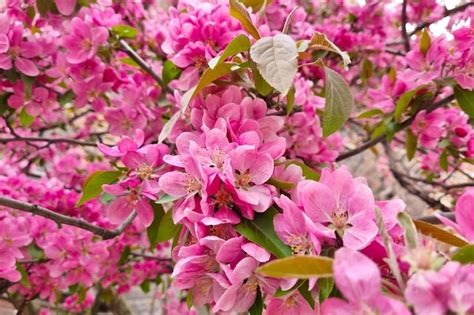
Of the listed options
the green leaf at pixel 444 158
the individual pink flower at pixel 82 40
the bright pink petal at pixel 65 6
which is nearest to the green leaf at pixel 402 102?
Answer: the green leaf at pixel 444 158

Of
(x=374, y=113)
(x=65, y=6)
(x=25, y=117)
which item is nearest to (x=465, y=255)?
(x=374, y=113)

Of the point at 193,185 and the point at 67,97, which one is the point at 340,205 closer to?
the point at 193,185

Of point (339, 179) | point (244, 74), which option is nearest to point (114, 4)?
point (244, 74)

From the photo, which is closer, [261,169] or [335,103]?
[261,169]

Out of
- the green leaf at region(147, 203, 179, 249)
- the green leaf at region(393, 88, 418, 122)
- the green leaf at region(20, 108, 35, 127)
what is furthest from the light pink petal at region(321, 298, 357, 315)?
the green leaf at region(20, 108, 35, 127)

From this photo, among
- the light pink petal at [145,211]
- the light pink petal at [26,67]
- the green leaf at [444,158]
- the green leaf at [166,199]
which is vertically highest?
the green leaf at [166,199]

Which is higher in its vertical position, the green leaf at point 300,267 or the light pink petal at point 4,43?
the green leaf at point 300,267

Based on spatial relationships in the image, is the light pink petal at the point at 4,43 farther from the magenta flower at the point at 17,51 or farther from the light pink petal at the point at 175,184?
the light pink petal at the point at 175,184
